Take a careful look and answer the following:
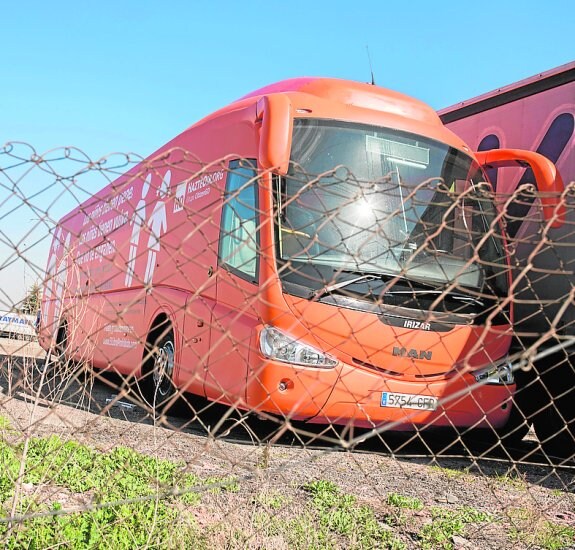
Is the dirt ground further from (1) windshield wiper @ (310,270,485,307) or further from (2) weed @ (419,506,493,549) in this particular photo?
(1) windshield wiper @ (310,270,485,307)

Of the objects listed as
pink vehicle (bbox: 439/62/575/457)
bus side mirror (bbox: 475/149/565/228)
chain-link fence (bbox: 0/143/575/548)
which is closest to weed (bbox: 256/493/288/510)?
chain-link fence (bbox: 0/143/575/548)

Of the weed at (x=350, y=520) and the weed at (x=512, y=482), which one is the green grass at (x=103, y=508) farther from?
the weed at (x=512, y=482)

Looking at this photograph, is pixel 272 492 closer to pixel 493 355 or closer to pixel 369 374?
pixel 369 374

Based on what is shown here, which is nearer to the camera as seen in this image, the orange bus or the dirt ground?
the dirt ground

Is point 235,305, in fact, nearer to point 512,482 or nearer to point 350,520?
point 512,482

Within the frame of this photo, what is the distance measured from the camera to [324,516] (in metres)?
3.33

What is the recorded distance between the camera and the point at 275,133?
4.97 meters

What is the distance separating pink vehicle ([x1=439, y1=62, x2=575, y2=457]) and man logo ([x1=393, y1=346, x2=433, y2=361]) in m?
1.05

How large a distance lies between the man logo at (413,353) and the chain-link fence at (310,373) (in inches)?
0.7

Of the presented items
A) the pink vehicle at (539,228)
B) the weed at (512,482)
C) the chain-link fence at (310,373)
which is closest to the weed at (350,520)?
the chain-link fence at (310,373)

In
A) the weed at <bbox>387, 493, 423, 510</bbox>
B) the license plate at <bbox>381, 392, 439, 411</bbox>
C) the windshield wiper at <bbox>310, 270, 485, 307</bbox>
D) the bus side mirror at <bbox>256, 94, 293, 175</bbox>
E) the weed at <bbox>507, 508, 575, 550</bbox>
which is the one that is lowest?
the license plate at <bbox>381, 392, 439, 411</bbox>

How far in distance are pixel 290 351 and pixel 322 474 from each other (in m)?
1.04

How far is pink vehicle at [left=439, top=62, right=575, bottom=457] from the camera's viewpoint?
244 inches

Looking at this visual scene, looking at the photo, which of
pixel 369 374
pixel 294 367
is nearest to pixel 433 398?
pixel 369 374
